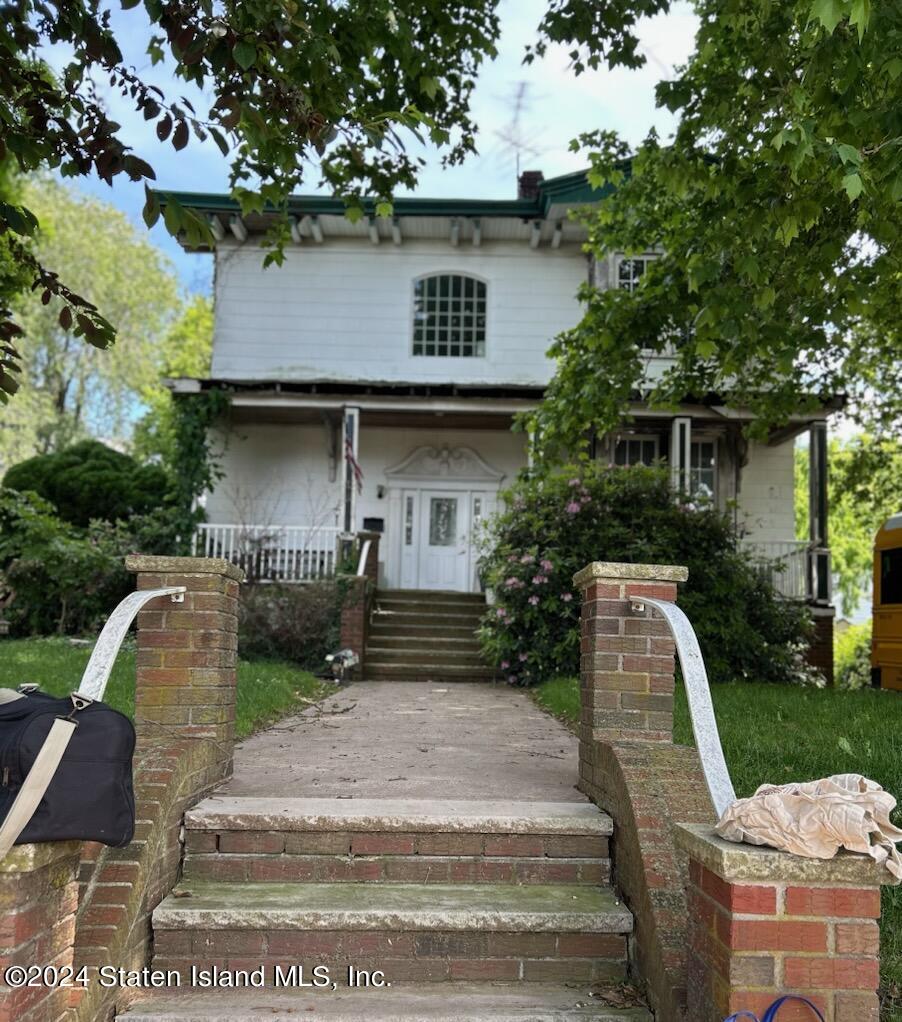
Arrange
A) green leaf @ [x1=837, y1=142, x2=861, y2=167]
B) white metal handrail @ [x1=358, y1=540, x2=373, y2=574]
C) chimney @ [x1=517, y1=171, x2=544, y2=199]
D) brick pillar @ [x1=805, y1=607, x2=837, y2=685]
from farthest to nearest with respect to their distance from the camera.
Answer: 1. chimney @ [x1=517, y1=171, x2=544, y2=199]
2. brick pillar @ [x1=805, y1=607, x2=837, y2=685]
3. white metal handrail @ [x1=358, y1=540, x2=373, y2=574]
4. green leaf @ [x1=837, y1=142, x2=861, y2=167]

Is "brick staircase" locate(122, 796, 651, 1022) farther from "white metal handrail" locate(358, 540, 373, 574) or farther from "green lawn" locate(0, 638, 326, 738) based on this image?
"white metal handrail" locate(358, 540, 373, 574)

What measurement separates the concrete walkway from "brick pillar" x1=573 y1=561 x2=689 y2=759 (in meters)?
0.44

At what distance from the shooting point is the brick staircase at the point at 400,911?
3.12 m

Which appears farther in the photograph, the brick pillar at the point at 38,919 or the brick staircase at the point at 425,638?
the brick staircase at the point at 425,638

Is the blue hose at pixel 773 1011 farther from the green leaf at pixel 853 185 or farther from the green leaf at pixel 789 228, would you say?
the green leaf at pixel 789 228

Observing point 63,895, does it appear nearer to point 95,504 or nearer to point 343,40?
point 343,40

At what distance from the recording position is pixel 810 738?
5.76 meters

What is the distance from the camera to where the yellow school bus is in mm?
12961

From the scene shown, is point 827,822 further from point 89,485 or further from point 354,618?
point 89,485

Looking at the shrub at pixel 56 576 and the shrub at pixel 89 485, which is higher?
the shrub at pixel 89 485

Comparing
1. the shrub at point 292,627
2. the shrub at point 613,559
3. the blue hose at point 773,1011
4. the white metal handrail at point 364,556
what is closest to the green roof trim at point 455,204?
the white metal handrail at point 364,556

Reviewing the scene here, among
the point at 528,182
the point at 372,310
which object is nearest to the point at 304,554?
the point at 372,310

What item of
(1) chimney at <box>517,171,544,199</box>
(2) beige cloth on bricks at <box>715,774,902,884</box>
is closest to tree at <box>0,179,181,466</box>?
(1) chimney at <box>517,171,544,199</box>

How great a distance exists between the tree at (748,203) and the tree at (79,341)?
21813 millimetres
